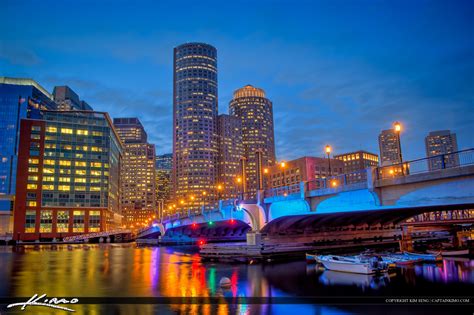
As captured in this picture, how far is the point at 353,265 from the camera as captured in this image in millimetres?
33594

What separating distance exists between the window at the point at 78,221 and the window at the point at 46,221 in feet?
26.9

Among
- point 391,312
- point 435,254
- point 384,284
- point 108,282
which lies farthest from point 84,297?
point 435,254

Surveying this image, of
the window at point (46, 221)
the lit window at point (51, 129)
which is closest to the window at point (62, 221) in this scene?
the window at point (46, 221)

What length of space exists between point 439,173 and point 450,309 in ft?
33.0

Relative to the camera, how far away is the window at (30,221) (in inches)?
5305

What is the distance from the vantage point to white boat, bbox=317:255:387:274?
32719mm

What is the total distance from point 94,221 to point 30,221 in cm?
2260

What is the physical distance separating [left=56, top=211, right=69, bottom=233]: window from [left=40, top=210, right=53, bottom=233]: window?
7.95 feet

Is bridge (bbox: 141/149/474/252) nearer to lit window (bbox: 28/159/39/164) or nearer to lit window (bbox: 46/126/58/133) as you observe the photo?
lit window (bbox: 28/159/39/164)

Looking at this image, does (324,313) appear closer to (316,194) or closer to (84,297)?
(84,297)

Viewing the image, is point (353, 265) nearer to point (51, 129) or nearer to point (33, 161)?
point (33, 161)

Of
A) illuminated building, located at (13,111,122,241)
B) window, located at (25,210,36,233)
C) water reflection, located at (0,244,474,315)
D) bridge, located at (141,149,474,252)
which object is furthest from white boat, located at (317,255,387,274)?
window, located at (25,210,36,233)

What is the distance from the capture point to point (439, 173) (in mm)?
26203

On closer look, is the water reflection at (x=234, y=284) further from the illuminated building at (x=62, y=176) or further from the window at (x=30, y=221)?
the illuminated building at (x=62, y=176)
